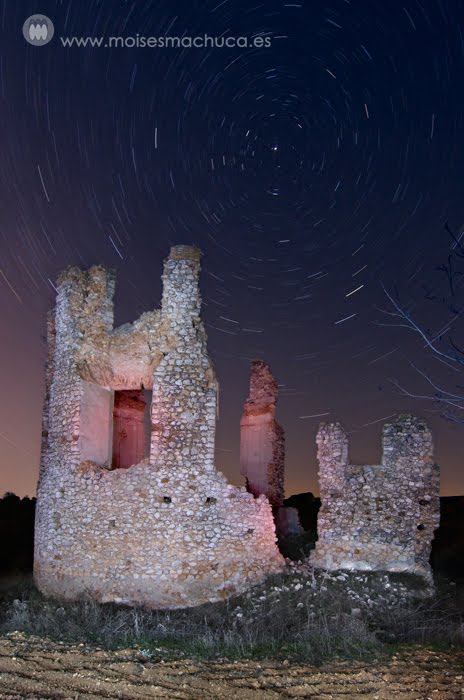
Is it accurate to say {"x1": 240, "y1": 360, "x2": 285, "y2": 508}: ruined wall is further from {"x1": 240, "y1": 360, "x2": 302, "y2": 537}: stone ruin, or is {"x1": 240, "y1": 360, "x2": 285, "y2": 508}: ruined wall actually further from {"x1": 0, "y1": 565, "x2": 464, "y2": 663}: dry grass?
{"x1": 0, "y1": 565, "x2": 464, "y2": 663}: dry grass

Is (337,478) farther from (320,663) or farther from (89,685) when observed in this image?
(89,685)

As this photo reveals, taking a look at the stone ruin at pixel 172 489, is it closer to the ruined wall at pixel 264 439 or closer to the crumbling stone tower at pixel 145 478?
the crumbling stone tower at pixel 145 478

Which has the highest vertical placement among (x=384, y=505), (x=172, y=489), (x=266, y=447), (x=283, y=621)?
(x=266, y=447)

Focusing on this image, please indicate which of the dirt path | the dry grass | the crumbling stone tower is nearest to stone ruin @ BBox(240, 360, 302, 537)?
the crumbling stone tower

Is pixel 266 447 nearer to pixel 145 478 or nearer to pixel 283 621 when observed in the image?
pixel 145 478

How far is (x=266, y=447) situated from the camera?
22938mm

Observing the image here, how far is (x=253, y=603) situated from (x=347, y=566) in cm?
268

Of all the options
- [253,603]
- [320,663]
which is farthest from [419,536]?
[320,663]

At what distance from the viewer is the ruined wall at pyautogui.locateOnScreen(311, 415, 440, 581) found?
16141 mm

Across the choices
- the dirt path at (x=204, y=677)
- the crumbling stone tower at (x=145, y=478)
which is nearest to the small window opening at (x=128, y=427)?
the crumbling stone tower at (x=145, y=478)

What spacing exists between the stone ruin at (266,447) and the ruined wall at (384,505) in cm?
579

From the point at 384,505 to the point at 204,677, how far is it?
26.8 ft

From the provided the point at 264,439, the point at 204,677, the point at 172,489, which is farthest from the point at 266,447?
the point at 204,677

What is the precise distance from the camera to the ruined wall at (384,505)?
53.0ft
